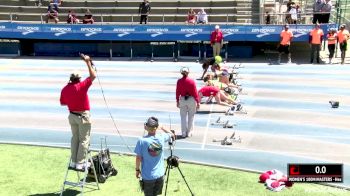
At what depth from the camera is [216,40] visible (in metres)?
26.8

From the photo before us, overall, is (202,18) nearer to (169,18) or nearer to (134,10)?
(169,18)

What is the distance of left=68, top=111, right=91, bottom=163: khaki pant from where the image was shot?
10453 mm

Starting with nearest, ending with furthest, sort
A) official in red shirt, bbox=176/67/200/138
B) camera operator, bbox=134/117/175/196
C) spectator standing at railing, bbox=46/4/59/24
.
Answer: camera operator, bbox=134/117/175/196, official in red shirt, bbox=176/67/200/138, spectator standing at railing, bbox=46/4/59/24

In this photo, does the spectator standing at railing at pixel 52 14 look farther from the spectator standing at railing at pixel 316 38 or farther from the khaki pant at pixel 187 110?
the khaki pant at pixel 187 110

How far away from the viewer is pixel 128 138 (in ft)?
48.9

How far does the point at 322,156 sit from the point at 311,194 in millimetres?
2640

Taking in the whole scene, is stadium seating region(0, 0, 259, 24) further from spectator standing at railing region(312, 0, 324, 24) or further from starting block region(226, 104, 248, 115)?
starting block region(226, 104, 248, 115)

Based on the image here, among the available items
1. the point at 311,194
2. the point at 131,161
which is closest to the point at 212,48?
the point at 131,161

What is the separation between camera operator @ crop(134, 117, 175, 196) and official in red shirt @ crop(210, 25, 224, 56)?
1856 centimetres

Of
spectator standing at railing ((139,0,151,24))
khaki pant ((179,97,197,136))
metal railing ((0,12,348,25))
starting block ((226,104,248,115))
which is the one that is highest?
spectator standing at railing ((139,0,151,24))

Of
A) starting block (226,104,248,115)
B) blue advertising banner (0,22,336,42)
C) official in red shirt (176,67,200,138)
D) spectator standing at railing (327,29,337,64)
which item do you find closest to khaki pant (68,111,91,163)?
official in red shirt (176,67,200,138)

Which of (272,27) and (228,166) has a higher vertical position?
(272,27)

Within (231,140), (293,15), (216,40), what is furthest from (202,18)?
(231,140)

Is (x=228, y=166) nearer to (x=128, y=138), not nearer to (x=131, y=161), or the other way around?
(x=131, y=161)
